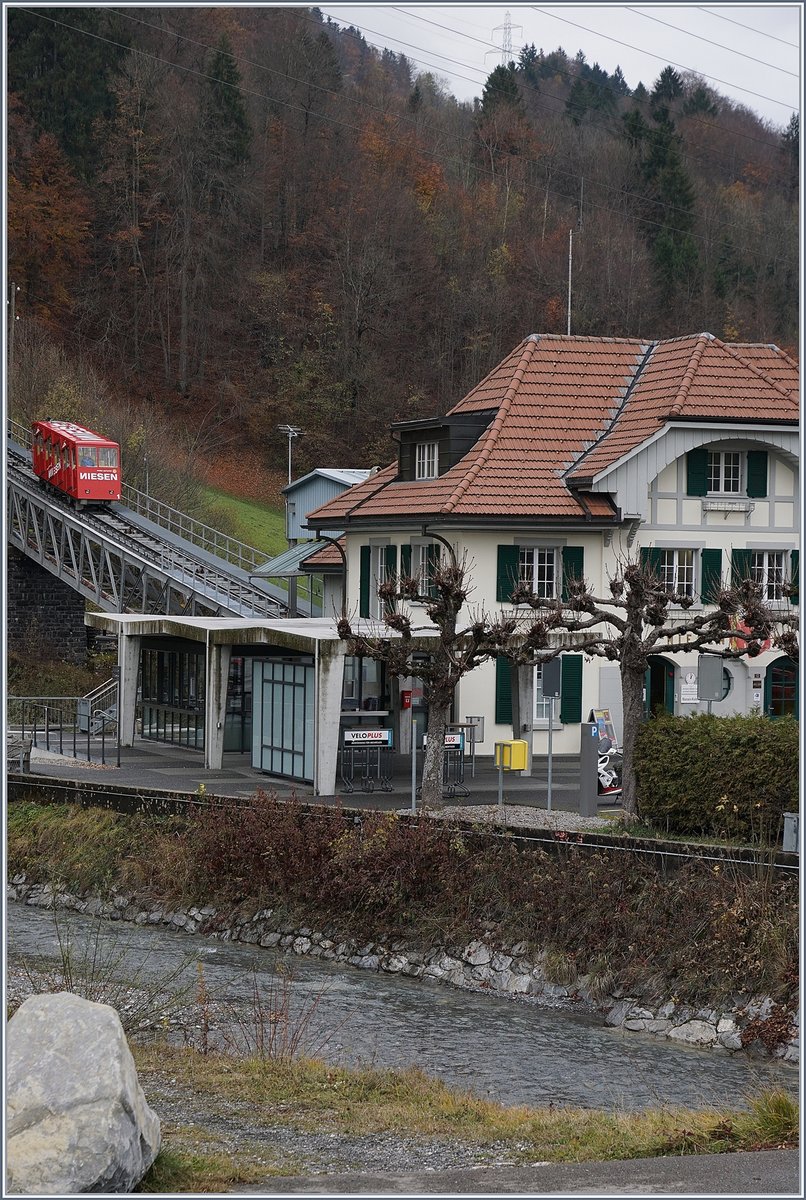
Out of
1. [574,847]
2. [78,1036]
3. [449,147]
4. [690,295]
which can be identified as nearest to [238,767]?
[574,847]

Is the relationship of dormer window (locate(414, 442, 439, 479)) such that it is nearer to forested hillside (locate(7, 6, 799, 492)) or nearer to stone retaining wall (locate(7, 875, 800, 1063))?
stone retaining wall (locate(7, 875, 800, 1063))

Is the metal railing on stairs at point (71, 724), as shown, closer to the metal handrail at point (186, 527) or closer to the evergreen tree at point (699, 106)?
the metal handrail at point (186, 527)

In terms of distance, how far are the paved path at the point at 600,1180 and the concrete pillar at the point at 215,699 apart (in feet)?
67.7

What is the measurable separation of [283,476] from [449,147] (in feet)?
68.3

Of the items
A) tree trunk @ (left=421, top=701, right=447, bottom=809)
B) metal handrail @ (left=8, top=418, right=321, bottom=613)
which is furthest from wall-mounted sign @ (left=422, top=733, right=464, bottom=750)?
metal handrail @ (left=8, top=418, right=321, bottom=613)

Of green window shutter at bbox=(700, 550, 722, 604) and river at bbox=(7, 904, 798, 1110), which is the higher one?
green window shutter at bbox=(700, 550, 722, 604)

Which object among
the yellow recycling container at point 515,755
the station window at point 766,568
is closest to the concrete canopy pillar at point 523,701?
the yellow recycling container at point 515,755

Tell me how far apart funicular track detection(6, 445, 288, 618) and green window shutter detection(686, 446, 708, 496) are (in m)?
12.0

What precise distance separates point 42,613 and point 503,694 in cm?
2077

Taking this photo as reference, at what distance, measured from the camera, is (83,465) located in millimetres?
47656

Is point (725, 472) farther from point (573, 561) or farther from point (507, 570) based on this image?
point (507, 570)

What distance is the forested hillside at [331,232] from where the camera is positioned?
71.1 m

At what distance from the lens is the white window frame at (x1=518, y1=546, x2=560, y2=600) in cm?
3369

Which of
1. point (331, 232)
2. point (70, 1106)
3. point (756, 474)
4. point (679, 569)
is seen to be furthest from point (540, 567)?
point (331, 232)
